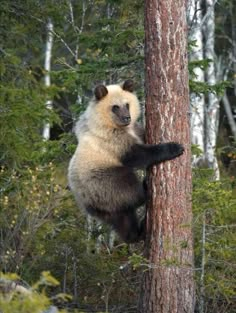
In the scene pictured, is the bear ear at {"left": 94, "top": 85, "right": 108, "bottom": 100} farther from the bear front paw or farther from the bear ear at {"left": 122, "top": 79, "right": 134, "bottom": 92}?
the bear front paw

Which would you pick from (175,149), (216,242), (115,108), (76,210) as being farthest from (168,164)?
(76,210)

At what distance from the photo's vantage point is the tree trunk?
7.66 meters

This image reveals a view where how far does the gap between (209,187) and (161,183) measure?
585 mm

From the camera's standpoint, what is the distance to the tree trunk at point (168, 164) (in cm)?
766

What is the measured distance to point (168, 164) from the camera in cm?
780

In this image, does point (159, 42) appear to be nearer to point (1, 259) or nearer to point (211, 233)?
point (211, 233)

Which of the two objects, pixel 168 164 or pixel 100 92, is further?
pixel 100 92

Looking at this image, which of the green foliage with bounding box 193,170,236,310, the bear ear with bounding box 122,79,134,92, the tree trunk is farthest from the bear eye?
the green foliage with bounding box 193,170,236,310

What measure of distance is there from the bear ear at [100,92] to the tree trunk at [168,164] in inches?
42.5

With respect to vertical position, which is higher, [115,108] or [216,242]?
[115,108]

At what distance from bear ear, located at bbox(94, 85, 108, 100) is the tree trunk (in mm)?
1079

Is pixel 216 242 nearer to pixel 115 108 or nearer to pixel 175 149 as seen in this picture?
pixel 175 149

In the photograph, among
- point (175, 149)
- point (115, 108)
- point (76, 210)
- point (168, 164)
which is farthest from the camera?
point (76, 210)

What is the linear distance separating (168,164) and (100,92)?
149 centimetres
